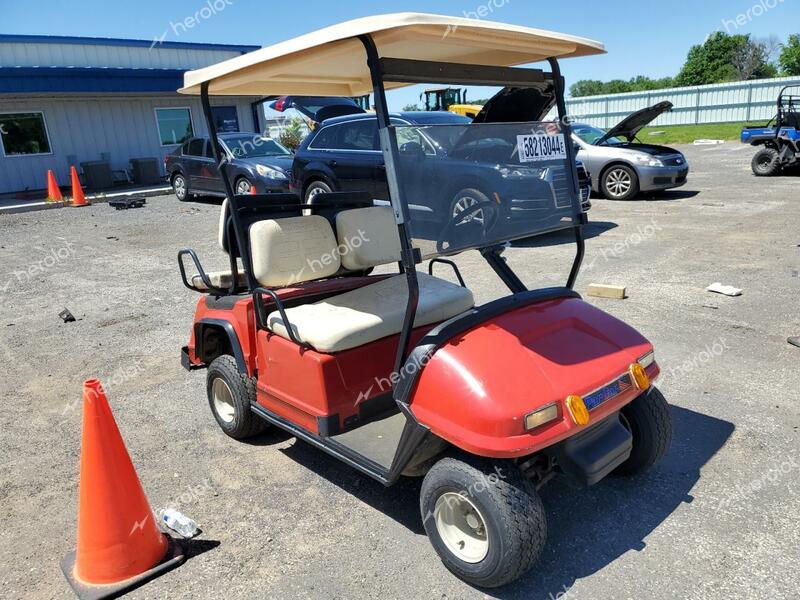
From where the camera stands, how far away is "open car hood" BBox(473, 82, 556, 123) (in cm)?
295

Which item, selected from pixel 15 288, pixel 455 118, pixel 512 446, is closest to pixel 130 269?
pixel 15 288

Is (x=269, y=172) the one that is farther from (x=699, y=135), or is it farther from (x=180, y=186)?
(x=699, y=135)

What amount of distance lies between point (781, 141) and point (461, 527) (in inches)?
548

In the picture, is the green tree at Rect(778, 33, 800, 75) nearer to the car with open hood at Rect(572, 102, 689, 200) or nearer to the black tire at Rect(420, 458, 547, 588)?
the car with open hood at Rect(572, 102, 689, 200)

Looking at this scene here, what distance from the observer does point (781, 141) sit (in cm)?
1314

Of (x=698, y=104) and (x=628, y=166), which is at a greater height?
(x=698, y=104)

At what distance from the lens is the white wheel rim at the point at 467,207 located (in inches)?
103

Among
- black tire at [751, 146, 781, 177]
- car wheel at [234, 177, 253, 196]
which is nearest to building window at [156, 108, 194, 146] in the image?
car wheel at [234, 177, 253, 196]

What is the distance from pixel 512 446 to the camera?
2211 mm

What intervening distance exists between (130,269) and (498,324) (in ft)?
22.0

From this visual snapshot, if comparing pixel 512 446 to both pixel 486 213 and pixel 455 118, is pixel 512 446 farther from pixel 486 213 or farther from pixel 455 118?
pixel 455 118

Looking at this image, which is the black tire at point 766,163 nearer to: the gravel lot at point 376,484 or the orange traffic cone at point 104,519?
the gravel lot at point 376,484

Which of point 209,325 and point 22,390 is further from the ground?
point 209,325

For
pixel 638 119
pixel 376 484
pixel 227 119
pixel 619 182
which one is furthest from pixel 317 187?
pixel 227 119
